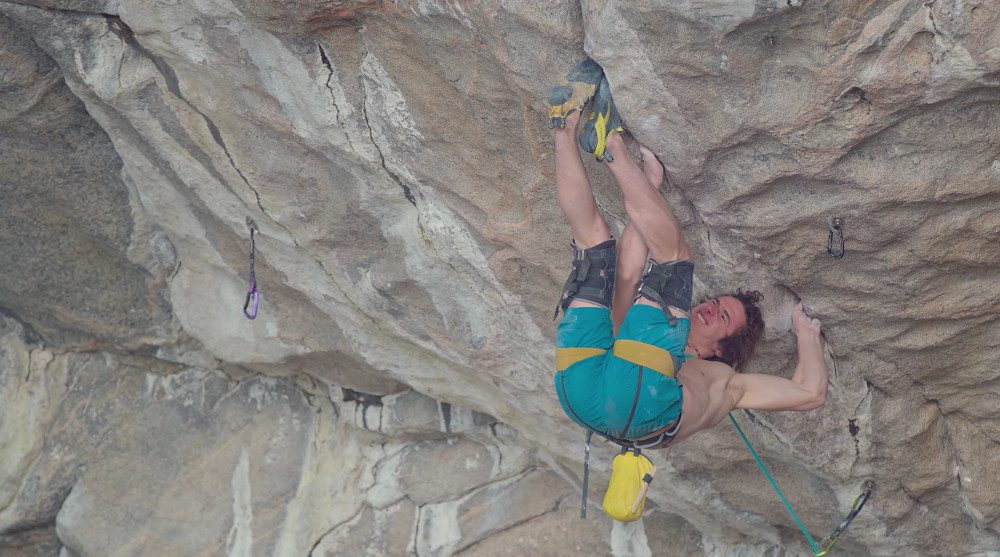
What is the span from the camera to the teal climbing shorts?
338 cm

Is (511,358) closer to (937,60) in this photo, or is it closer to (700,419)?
(700,419)

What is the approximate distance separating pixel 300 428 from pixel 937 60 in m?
3.98

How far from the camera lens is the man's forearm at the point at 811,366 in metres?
3.57

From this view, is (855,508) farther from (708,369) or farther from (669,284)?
(669,284)

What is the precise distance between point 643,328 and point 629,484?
22.4 inches

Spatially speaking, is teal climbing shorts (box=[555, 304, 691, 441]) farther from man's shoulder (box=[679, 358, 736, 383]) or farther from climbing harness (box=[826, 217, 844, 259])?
climbing harness (box=[826, 217, 844, 259])

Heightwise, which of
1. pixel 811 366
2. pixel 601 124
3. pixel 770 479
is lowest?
pixel 770 479

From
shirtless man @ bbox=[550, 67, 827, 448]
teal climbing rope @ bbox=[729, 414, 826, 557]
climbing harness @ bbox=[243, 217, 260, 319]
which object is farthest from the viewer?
climbing harness @ bbox=[243, 217, 260, 319]

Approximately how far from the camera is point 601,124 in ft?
10.5

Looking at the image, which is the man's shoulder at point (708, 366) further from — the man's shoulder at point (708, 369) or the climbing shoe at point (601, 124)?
the climbing shoe at point (601, 124)

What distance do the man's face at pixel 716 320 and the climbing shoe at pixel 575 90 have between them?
951mm

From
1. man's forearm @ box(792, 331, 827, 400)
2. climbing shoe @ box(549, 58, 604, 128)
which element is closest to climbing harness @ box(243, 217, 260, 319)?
climbing shoe @ box(549, 58, 604, 128)

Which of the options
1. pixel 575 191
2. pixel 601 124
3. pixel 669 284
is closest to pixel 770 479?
pixel 669 284

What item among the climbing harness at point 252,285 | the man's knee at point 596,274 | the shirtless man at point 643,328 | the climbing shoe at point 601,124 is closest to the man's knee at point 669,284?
the shirtless man at point 643,328
